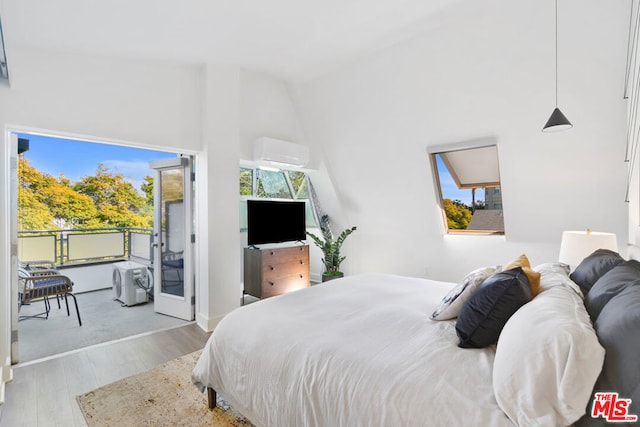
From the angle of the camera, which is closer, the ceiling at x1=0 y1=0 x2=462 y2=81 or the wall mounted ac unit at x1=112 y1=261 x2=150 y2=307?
the ceiling at x1=0 y1=0 x2=462 y2=81

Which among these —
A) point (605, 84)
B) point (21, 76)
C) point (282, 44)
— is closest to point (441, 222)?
point (605, 84)

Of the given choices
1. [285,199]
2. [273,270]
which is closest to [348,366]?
[273,270]

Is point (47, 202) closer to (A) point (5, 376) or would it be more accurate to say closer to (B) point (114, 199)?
(B) point (114, 199)

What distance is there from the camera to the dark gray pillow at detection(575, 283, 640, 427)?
87cm

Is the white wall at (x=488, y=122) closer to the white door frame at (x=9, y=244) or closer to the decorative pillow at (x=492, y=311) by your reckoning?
the decorative pillow at (x=492, y=311)

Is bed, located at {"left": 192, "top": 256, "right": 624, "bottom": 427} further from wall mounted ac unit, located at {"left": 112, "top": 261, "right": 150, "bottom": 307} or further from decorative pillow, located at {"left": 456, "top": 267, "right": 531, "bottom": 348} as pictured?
wall mounted ac unit, located at {"left": 112, "top": 261, "right": 150, "bottom": 307}

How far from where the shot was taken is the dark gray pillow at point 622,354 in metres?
0.87

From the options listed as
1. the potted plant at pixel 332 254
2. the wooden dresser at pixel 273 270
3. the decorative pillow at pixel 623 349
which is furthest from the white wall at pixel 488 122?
the decorative pillow at pixel 623 349

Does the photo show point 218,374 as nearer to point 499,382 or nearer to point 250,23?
point 499,382

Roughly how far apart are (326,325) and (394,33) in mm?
2750

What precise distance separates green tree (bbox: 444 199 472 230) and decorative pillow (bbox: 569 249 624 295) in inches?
93.0

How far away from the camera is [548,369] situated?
103cm

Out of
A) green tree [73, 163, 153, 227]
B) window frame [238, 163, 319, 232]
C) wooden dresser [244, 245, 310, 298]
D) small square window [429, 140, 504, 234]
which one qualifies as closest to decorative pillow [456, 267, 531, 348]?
small square window [429, 140, 504, 234]

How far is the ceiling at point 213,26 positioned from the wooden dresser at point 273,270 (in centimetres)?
257
